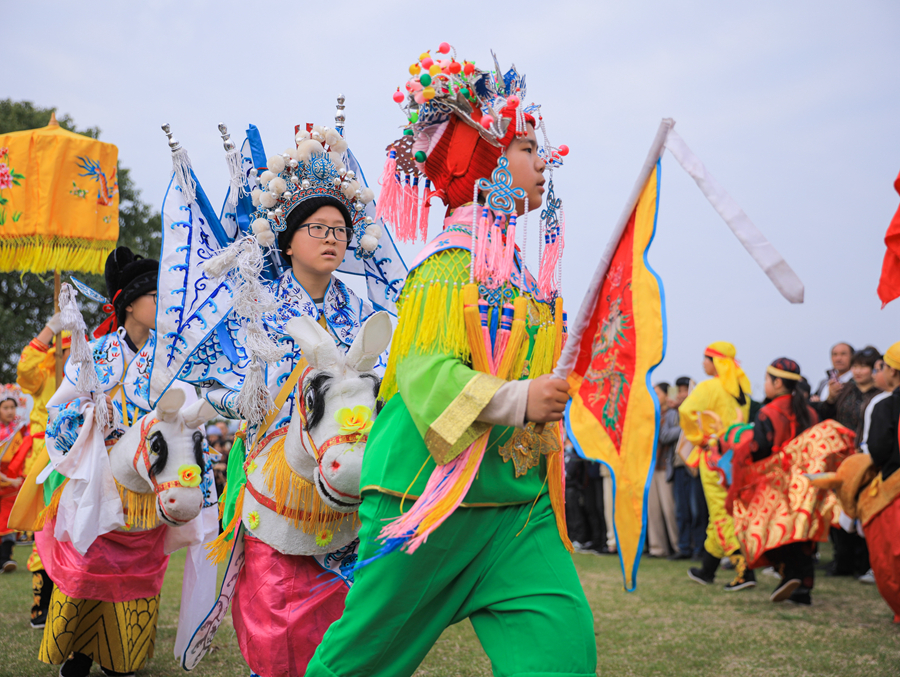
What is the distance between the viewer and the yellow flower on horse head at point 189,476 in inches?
149

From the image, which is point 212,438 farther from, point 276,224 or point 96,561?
point 276,224

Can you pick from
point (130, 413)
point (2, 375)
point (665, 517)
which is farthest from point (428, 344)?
point (2, 375)

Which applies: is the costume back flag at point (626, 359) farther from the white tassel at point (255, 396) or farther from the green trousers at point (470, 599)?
the white tassel at point (255, 396)

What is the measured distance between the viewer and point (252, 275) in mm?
3400

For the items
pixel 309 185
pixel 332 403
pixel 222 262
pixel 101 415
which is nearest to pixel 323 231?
pixel 309 185

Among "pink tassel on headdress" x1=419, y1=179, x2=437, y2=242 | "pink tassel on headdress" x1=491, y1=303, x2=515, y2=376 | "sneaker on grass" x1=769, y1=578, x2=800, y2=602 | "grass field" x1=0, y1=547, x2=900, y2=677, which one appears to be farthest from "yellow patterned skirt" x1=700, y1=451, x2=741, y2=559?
"pink tassel on headdress" x1=491, y1=303, x2=515, y2=376

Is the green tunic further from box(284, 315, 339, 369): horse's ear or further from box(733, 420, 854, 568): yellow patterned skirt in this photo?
box(733, 420, 854, 568): yellow patterned skirt

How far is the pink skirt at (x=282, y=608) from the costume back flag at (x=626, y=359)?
1440 mm

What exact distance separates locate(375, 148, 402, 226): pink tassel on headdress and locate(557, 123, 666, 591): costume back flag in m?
0.95

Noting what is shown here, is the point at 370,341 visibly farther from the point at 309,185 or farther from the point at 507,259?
the point at 309,185

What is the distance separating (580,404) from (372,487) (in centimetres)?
67

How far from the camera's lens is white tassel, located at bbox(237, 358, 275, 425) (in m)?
3.38

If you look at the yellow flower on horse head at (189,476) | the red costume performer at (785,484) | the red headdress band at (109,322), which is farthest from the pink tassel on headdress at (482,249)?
the red costume performer at (785,484)

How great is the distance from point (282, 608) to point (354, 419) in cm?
85
